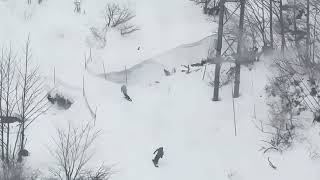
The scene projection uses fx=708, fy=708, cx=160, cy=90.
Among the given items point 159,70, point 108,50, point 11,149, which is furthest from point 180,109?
point 11,149

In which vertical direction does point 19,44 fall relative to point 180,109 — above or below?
above

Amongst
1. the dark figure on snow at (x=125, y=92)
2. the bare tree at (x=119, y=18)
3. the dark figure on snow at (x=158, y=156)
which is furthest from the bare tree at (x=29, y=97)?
the dark figure on snow at (x=158, y=156)

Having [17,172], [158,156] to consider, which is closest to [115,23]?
[158,156]

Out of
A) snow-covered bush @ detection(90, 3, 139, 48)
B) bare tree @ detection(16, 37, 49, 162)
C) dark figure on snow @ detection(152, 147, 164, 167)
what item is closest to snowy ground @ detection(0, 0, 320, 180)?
dark figure on snow @ detection(152, 147, 164, 167)

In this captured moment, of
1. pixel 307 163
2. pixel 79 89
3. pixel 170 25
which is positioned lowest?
pixel 307 163

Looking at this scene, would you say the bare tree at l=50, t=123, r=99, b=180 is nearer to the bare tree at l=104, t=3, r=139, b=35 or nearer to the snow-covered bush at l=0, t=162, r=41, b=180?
the snow-covered bush at l=0, t=162, r=41, b=180

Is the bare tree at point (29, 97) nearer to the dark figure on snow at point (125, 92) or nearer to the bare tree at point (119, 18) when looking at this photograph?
the dark figure on snow at point (125, 92)

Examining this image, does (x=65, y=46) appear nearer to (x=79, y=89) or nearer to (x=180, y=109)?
(x=79, y=89)
